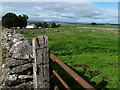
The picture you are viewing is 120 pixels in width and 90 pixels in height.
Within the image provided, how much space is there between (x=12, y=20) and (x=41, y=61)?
91.4 m

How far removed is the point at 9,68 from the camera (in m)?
7.68

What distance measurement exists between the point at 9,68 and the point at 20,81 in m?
0.64

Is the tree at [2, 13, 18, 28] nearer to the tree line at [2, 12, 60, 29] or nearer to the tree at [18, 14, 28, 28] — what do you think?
the tree line at [2, 12, 60, 29]

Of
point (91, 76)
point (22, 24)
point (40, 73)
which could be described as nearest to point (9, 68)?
point (40, 73)

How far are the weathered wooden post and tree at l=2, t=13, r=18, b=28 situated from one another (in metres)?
81.7

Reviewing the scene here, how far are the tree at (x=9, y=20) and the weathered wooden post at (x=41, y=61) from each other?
81.7m

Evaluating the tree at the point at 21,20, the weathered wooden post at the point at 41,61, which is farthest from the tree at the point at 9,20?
the weathered wooden post at the point at 41,61

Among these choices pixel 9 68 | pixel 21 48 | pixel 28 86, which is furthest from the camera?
pixel 21 48

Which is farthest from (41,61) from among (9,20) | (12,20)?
(12,20)

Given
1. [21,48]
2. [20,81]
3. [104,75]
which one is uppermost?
[21,48]

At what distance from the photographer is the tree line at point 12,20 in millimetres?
89512

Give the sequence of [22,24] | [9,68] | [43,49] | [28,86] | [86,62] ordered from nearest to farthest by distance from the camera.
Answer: [43,49] < [28,86] < [9,68] < [86,62] < [22,24]

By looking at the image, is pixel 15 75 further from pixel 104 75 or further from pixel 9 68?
pixel 104 75

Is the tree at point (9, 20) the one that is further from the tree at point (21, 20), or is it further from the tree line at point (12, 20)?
the tree at point (21, 20)
